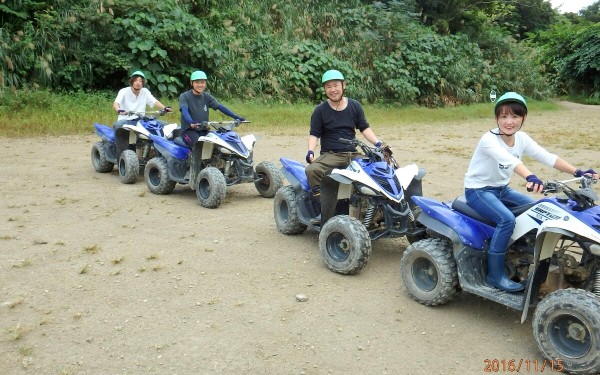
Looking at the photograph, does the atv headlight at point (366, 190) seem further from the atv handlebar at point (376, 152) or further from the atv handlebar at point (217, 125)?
the atv handlebar at point (217, 125)

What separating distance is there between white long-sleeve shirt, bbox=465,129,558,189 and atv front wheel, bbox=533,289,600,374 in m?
0.97

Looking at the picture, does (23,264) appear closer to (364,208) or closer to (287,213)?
(287,213)

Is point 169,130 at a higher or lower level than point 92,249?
higher

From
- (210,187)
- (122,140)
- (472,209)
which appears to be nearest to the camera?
(472,209)

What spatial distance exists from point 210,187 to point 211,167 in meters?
0.33

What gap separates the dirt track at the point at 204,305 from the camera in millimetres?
3773

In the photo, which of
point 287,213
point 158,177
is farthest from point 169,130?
point 287,213

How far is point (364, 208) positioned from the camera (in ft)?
19.0

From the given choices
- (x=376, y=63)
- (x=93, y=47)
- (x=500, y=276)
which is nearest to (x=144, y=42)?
(x=93, y=47)

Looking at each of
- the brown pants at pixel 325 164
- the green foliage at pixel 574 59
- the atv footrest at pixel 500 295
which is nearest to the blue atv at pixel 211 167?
the brown pants at pixel 325 164

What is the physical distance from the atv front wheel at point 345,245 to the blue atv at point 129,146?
4159 millimetres

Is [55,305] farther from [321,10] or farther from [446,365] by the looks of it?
[321,10]

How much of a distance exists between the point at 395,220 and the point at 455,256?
1.18 metres

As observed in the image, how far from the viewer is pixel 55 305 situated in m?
4.52
